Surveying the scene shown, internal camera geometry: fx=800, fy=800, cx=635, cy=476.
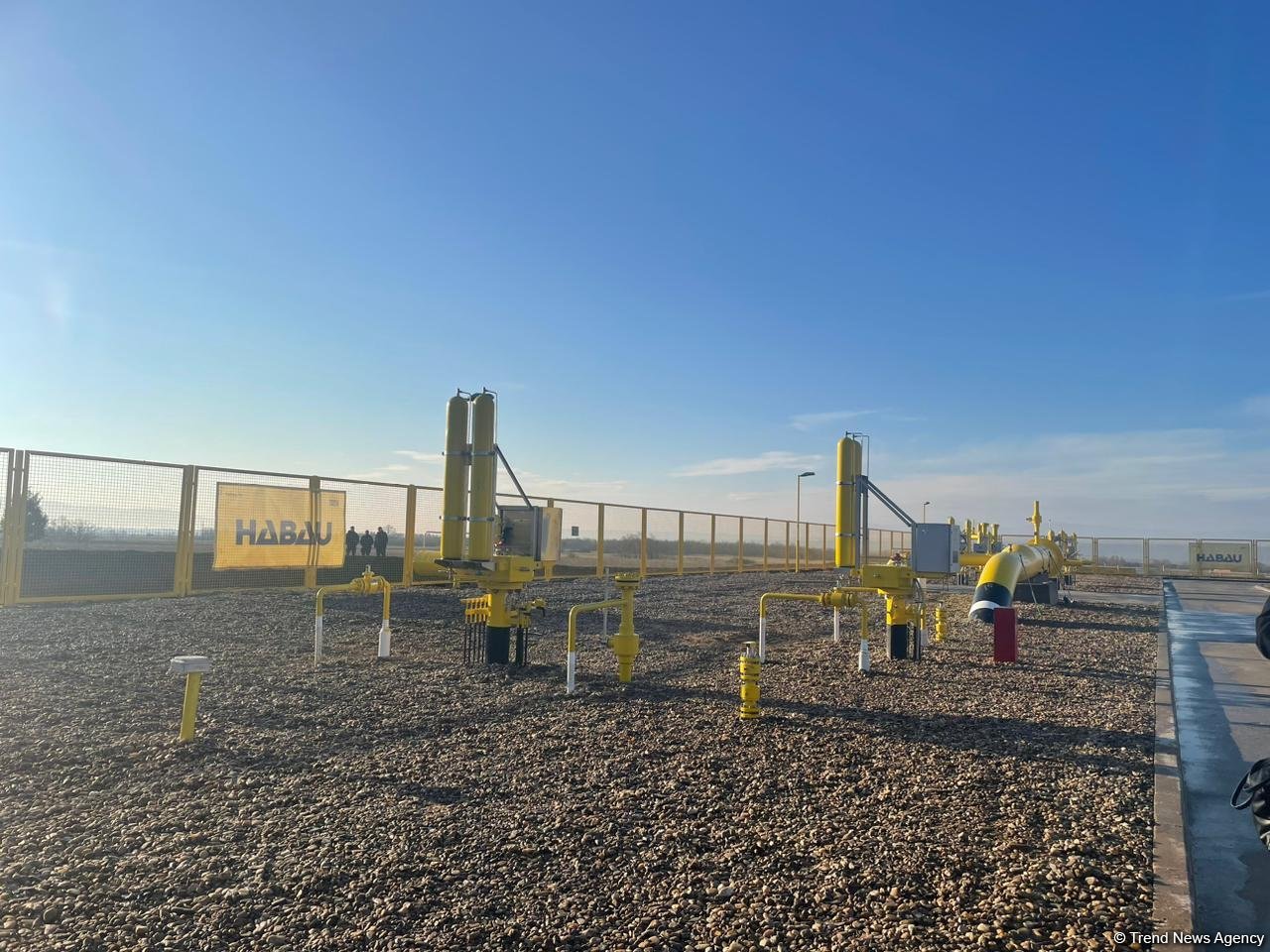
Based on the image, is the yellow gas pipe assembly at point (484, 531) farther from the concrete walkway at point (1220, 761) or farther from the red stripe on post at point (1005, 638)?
the concrete walkway at point (1220, 761)

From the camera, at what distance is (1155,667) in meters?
10.4

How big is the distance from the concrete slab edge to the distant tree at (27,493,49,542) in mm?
15415

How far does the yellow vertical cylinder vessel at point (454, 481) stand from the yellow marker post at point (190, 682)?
3419 mm

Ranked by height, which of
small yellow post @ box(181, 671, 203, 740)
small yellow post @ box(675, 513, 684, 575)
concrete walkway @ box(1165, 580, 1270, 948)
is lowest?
concrete walkway @ box(1165, 580, 1270, 948)

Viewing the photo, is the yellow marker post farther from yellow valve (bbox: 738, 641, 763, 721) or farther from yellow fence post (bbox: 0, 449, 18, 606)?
yellow fence post (bbox: 0, 449, 18, 606)

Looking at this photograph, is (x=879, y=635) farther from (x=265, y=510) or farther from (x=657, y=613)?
(x=265, y=510)

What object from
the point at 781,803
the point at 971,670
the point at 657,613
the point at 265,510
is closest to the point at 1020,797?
the point at 781,803

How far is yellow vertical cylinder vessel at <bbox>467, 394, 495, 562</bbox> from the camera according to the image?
905 cm

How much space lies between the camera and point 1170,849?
13.6ft

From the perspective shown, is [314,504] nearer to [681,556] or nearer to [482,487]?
[482,487]

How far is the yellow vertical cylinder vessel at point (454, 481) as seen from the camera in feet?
29.9

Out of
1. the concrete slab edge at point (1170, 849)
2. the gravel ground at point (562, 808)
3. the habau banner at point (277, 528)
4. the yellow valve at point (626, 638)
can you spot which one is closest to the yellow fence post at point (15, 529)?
the habau banner at point (277, 528)

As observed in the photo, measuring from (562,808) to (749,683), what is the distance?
2.53 meters

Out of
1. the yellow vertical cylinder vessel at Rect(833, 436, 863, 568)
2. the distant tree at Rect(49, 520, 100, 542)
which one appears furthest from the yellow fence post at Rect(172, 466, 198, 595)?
the yellow vertical cylinder vessel at Rect(833, 436, 863, 568)
